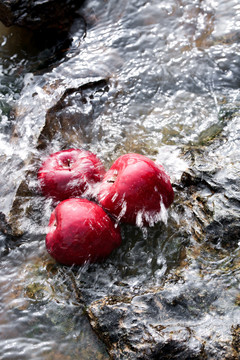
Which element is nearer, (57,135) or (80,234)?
(80,234)

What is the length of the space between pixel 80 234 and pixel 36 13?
381 centimetres

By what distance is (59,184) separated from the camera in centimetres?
306

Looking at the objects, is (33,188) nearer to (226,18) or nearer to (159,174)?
(159,174)

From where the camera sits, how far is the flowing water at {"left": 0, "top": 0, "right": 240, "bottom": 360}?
2588mm

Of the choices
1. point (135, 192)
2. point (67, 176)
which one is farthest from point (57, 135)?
point (135, 192)

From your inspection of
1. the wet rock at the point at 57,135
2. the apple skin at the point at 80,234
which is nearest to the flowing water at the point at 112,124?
the wet rock at the point at 57,135

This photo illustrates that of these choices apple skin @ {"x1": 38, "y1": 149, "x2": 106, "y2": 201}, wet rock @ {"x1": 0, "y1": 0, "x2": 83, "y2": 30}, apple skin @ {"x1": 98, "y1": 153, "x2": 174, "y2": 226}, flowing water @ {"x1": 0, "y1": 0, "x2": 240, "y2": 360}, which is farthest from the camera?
wet rock @ {"x1": 0, "y1": 0, "x2": 83, "y2": 30}

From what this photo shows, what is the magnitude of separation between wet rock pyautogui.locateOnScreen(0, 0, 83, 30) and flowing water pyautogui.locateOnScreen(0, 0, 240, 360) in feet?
0.83

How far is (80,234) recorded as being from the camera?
264cm

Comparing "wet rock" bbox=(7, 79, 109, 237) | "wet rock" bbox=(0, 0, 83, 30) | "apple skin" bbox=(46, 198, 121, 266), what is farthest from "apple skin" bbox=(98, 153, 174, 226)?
"wet rock" bbox=(0, 0, 83, 30)

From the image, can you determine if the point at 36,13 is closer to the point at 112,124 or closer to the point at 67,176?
the point at 112,124

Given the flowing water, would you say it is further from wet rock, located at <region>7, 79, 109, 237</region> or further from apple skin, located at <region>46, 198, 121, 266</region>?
apple skin, located at <region>46, 198, 121, 266</region>

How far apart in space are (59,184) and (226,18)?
12.5ft

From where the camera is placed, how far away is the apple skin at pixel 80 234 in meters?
2.64
